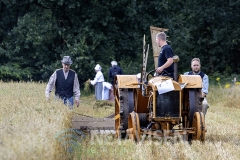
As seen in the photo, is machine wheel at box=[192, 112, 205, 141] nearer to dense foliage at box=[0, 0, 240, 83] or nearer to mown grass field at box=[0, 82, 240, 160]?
mown grass field at box=[0, 82, 240, 160]

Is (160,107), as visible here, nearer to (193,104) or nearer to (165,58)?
(193,104)

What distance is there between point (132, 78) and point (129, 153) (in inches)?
86.6

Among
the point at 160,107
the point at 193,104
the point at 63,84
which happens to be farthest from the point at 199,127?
the point at 63,84

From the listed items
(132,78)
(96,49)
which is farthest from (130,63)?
(132,78)

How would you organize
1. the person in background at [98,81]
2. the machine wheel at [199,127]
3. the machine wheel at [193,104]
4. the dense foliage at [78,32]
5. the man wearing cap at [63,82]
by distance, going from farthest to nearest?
the dense foliage at [78,32], the person in background at [98,81], the man wearing cap at [63,82], the machine wheel at [193,104], the machine wheel at [199,127]

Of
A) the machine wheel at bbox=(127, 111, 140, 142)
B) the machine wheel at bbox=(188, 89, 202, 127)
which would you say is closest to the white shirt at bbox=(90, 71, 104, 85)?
the machine wheel at bbox=(188, 89, 202, 127)

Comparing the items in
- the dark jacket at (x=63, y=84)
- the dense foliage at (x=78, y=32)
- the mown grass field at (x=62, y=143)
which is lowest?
the mown grass field at (x=62, y=143)

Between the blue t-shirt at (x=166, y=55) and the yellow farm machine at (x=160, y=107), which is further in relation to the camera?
the blue t-shirt at (x=166, y=55)

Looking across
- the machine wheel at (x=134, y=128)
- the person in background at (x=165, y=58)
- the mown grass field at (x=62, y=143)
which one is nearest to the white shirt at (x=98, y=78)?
Answer: the mown grass field at (x=62, y=143)

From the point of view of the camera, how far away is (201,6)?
31.8 m

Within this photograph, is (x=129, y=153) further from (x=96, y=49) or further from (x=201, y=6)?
(x=201, y=6)

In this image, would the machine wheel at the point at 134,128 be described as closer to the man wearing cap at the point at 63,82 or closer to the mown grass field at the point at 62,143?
the mown grass field at the point at 62,143

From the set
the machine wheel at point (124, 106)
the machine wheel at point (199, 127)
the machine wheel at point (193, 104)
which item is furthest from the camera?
the machine wheel at point (124, 106)

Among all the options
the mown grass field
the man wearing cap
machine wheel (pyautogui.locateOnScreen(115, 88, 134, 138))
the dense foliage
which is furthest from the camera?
the dense foliage
